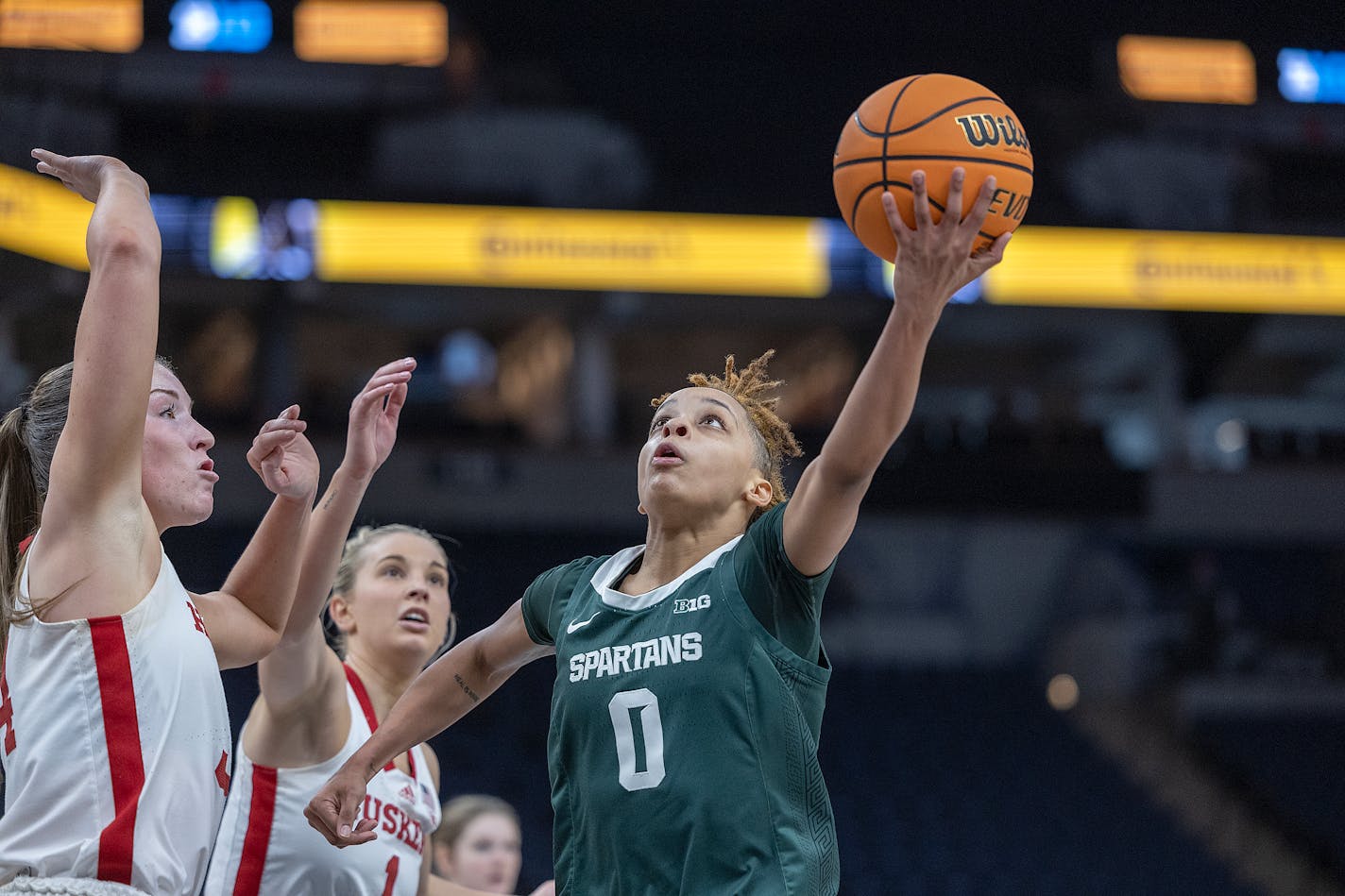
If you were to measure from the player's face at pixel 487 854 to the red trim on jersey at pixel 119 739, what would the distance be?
2640 mm

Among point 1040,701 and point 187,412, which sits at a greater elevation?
point 187,412

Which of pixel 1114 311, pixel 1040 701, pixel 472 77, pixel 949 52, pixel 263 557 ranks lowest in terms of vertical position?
pixel 1040 701

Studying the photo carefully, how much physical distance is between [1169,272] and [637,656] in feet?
45.5

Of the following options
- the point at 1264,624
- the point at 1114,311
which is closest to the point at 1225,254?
the point at 1114,311

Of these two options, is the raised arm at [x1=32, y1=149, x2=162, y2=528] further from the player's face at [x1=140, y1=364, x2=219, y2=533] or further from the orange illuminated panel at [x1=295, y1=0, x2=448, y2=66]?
the orange illuminated panel at [x1=295, y1=0, x2=448, y2=66]

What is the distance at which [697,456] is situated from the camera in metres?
3.00

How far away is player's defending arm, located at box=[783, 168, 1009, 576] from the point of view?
2.37 m

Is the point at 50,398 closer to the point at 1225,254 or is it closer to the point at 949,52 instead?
the point at 1225,254

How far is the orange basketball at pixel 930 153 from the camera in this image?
2729mm

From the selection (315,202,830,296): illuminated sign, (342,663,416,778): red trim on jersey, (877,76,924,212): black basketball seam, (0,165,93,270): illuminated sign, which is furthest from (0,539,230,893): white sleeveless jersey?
(315,202,830,296): illuminated sign

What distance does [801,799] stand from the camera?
270 cm

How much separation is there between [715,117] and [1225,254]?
776 centimetres

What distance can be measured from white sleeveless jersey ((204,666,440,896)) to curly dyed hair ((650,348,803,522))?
1287 millimetres

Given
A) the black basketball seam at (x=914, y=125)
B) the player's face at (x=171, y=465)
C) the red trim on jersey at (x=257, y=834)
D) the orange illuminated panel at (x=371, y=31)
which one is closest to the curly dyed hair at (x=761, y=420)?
the black basketball seam at (x=914, y=125)
